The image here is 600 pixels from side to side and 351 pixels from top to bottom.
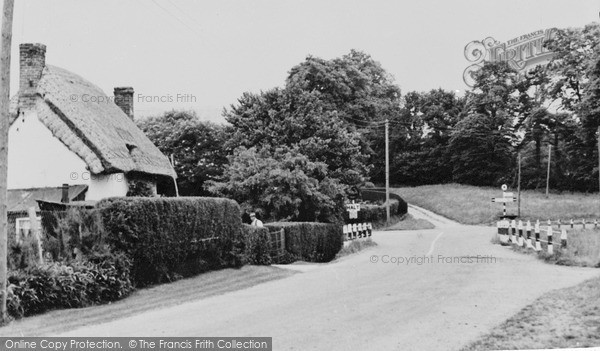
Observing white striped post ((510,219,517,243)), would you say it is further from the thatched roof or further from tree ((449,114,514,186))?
the thatched roof

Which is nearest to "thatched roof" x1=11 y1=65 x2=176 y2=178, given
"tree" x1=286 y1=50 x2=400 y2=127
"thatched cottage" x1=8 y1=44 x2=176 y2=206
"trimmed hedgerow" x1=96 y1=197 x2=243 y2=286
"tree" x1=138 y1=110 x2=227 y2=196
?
"thatched cottage" x1=8 y1=44 x2=176 y2=206

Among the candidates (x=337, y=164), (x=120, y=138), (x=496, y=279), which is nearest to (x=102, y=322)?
(x=496, y=279)

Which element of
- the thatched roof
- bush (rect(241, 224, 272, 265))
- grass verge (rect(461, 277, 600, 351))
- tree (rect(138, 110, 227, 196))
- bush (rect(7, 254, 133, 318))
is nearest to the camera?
grass verge (rect(461, 277, 600, 351))

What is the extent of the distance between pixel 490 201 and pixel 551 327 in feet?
59.6

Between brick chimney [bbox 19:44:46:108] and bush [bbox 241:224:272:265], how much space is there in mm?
7141

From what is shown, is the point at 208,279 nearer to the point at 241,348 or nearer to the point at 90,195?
the point at 90,195

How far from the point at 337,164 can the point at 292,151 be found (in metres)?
2.87

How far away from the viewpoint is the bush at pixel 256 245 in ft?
64.0

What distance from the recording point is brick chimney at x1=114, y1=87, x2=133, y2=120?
2639 centimetres

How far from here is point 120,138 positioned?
22.5 metres

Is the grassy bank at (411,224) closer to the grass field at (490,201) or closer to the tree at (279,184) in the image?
the grass field at (490,201)

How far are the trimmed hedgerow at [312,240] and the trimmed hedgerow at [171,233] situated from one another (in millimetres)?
3164

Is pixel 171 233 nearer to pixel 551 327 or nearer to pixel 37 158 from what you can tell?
pixel 37 158

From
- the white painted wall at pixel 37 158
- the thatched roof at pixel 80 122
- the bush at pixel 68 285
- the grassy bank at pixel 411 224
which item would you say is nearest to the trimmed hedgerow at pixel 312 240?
the thatched roof at pixel 80 122
